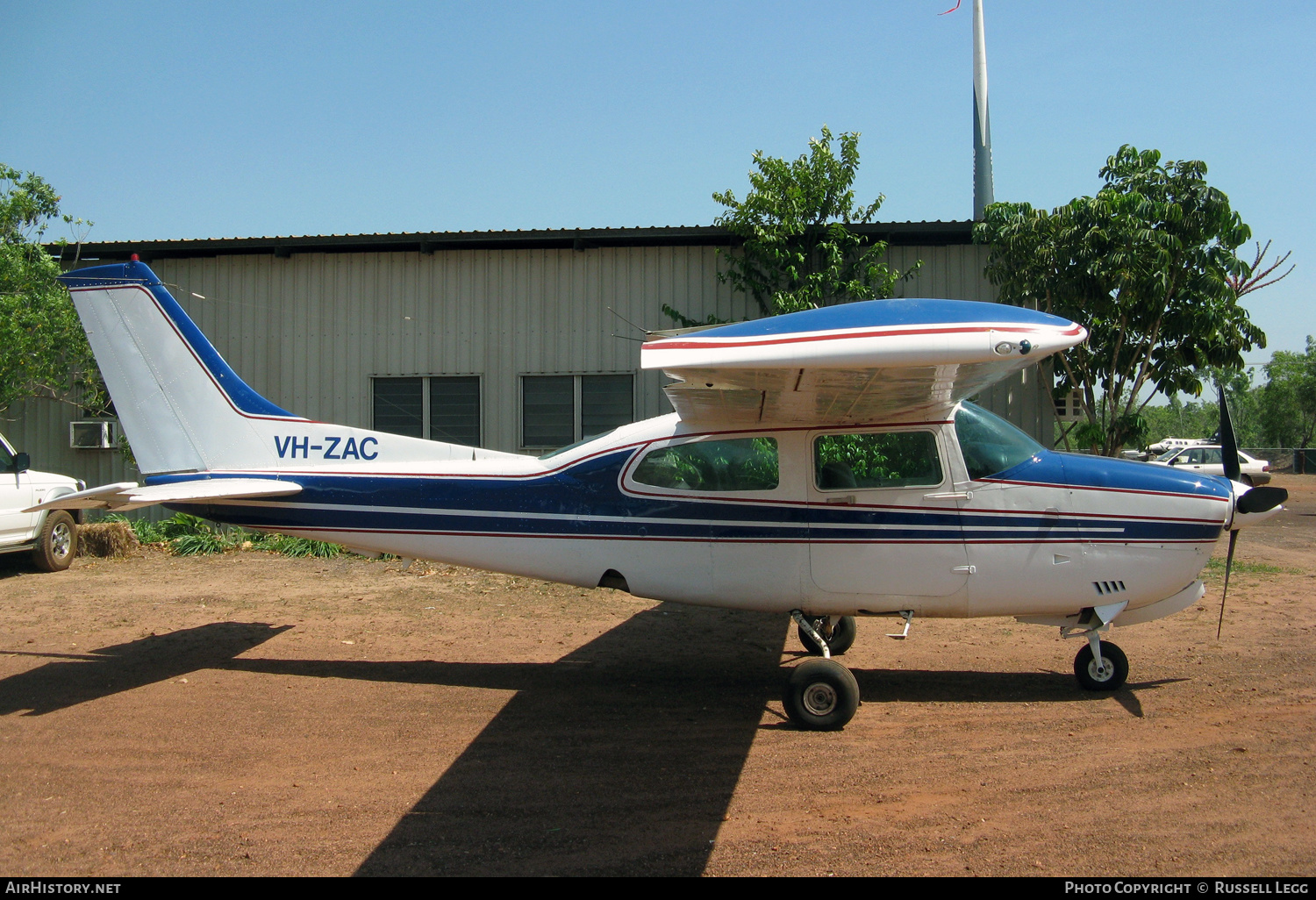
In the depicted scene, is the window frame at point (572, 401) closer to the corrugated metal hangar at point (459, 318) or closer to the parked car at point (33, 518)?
the corrugated metal hangar at point (459, 318)

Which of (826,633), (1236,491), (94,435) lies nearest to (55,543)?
(94,435)

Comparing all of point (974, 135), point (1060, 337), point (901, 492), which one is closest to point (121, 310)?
point (901, 492)

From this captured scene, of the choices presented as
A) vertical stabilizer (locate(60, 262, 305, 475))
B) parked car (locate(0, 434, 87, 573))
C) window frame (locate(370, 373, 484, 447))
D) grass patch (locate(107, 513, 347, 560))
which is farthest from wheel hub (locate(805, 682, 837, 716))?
parked car (locate(0, 434, 87, 573))

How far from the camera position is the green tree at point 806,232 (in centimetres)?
1134

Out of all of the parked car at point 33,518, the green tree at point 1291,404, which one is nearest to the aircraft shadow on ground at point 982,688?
the parked car at point 33,518

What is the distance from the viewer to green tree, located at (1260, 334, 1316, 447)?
48.3 m

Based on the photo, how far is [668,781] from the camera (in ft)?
14.1

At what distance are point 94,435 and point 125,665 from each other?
8.12 metres

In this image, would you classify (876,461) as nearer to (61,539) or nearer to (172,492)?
(172,492)

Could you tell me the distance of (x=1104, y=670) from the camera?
18.7ft

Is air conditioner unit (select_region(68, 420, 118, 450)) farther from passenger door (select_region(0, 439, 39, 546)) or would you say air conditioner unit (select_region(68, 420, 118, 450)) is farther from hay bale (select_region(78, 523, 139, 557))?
passenger door (select_region(0, 439, 39, 546))

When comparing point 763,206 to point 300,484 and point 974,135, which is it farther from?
point 300,484

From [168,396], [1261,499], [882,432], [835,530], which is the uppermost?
[168,396]
